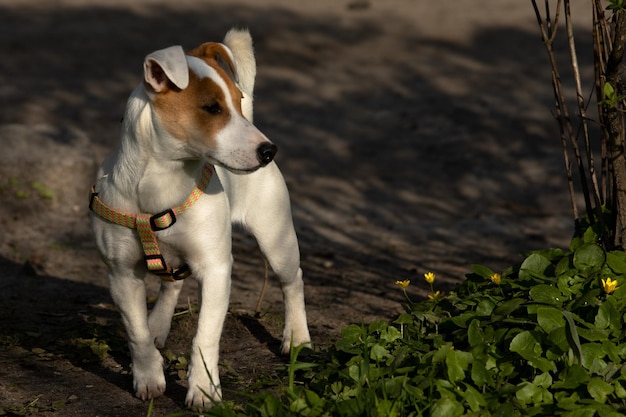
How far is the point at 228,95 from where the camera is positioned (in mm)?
4008

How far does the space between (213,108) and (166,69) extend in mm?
256

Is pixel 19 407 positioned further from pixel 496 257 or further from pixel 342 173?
pixel 342 173

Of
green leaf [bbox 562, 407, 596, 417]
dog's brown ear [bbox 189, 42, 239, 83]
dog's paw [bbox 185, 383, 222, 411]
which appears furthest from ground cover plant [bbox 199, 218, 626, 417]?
dog's brown ear [bbox 189, 42, 239, 83]

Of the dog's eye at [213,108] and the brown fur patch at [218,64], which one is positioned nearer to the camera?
the dog's eye at [213,108]

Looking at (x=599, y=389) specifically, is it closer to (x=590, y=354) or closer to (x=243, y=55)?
(x=590, y=354)

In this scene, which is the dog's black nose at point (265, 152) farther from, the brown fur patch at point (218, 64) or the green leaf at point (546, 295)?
the green leaf at point (546, 295)

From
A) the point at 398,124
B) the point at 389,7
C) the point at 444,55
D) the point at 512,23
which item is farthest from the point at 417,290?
the point at 389,7

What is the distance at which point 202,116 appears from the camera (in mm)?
3945

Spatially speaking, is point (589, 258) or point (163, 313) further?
point (163, 313)

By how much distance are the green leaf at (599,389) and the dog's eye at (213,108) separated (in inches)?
69.6

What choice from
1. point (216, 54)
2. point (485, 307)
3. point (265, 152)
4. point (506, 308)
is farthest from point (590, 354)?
point (216, 54)

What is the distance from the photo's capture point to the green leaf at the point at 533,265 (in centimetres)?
423

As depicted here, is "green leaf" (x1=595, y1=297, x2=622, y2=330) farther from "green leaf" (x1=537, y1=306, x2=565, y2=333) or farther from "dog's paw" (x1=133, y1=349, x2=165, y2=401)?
"dog's paw" (x1=133, y1=349, x2=165, y2=401)

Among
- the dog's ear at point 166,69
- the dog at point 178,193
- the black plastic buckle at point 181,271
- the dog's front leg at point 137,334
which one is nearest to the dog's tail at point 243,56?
the dog at point 178,193
